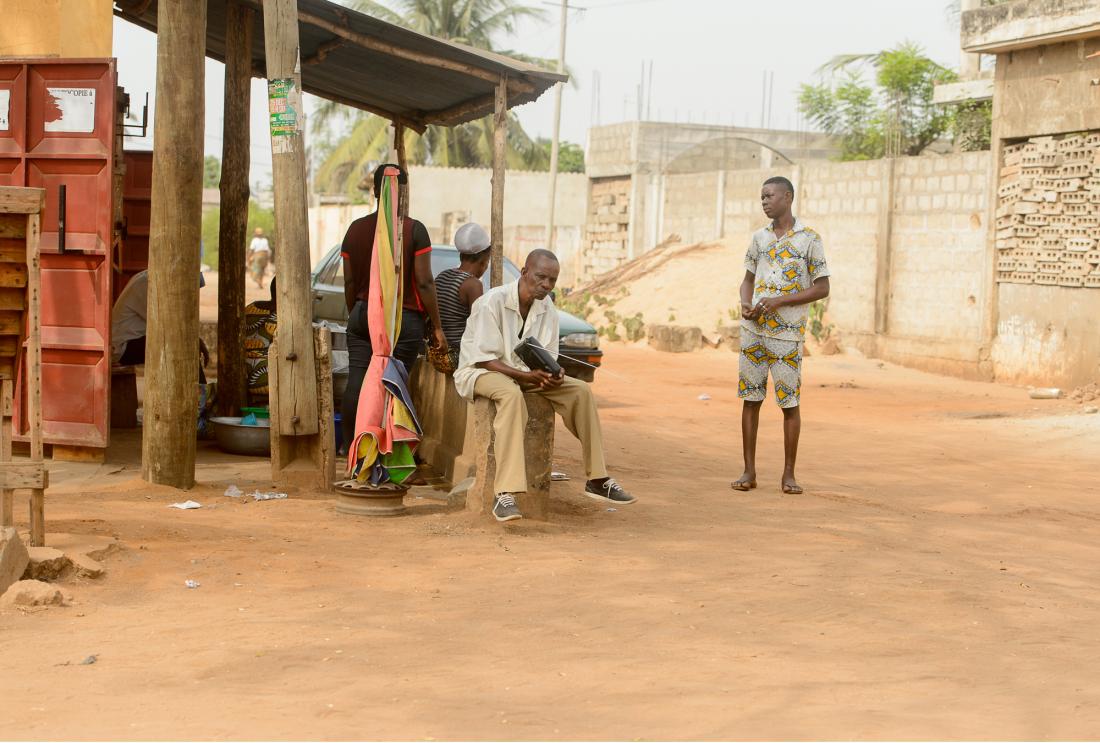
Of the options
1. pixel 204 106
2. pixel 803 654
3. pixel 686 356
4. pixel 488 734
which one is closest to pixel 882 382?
pixel 686 356

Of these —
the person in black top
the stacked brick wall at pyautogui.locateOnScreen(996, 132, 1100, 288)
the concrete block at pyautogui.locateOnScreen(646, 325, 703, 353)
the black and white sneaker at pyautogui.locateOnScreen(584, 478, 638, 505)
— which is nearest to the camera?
the black and white sneaker at pyautogui.locateOnScreen(584, 478, 638, 505)

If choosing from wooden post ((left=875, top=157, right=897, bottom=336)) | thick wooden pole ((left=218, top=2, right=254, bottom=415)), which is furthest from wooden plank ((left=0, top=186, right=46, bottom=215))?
wooden post ((left=875, top=157, right=897, bottom=336))

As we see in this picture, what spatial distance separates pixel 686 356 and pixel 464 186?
53.2 ft

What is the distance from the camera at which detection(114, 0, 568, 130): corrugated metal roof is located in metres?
7.88

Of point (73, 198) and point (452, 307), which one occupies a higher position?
point (73, 198)

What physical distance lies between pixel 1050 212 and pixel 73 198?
40.8 feet

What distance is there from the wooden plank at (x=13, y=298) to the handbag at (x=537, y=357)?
253 centimetres

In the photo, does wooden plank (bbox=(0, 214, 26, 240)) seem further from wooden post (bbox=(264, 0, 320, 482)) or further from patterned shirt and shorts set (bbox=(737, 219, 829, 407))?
patterned shirt and shorts set (bbox=(737, 219, 829, 407))

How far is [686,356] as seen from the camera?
20438 mm

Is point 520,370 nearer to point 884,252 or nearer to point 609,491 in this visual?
point 609,491

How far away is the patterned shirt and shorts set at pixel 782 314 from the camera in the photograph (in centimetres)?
769

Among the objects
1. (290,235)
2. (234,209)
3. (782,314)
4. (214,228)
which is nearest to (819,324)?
(782,314)

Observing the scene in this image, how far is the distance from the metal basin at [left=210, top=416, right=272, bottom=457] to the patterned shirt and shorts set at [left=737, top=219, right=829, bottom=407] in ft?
10.6

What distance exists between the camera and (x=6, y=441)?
202 inches
